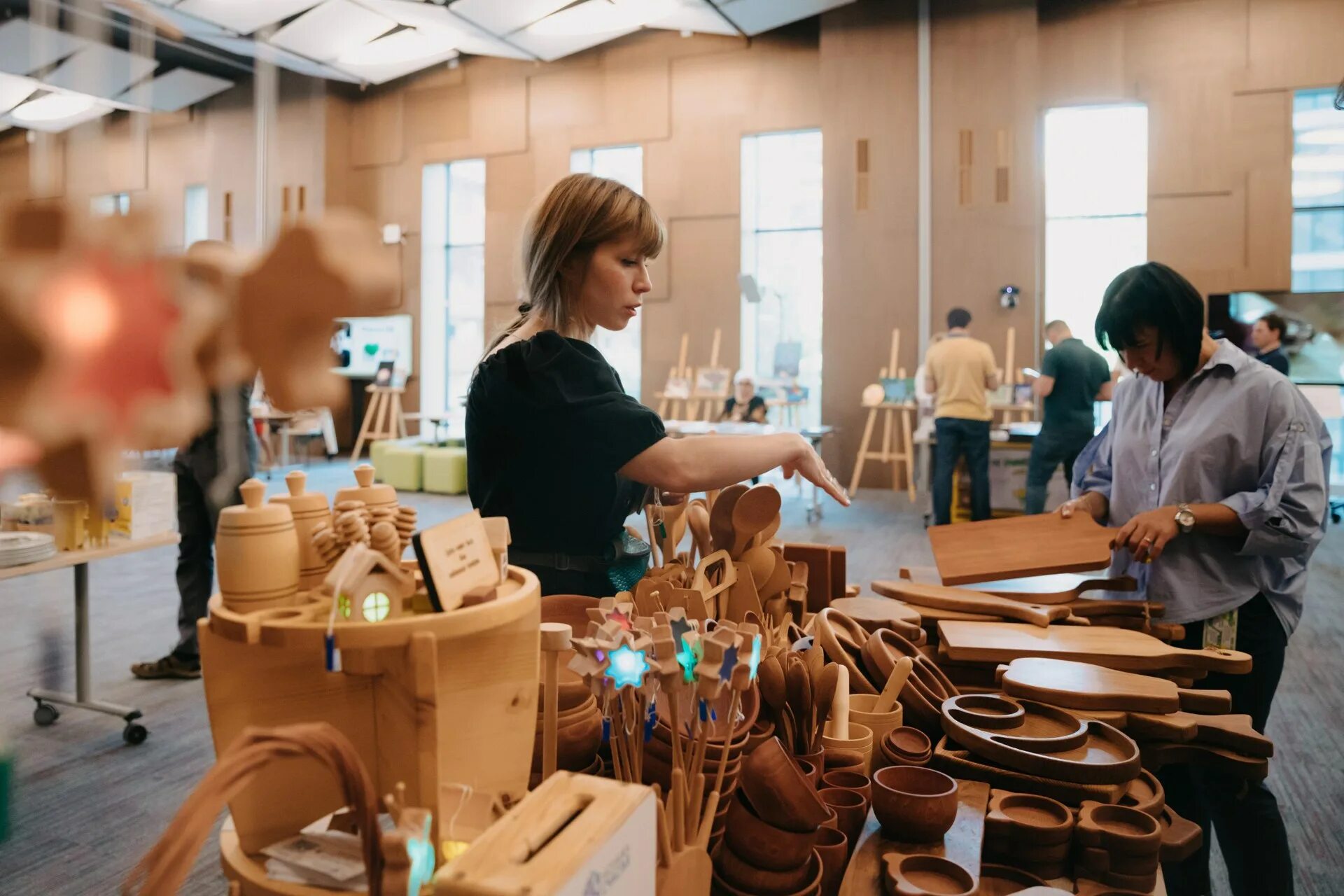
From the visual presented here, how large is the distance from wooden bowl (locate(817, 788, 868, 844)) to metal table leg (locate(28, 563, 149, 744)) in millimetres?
2696

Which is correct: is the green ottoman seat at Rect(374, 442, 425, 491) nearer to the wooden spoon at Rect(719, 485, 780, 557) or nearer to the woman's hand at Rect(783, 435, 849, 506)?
the wooden spoon at Rect(719, 485, 780, 557)

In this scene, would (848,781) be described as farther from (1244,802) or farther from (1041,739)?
(1244,802)

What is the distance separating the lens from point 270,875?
65 cm

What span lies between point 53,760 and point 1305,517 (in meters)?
3.30

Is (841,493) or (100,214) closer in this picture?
(100,214)

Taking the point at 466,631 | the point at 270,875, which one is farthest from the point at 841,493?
the point at 270,875

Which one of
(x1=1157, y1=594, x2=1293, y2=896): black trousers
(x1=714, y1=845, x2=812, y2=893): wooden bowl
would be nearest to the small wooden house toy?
(x1=714, y1=845, x2=812, y2=893): wooden bowl

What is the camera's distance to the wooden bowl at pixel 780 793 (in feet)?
2.80

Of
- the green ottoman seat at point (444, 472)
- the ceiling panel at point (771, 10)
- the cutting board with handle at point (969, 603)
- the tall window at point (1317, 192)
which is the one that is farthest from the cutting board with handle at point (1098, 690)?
the ceiling panel at point (771, 10)

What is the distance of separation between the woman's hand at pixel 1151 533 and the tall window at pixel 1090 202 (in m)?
7.46

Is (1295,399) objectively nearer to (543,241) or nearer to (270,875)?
(543,241)

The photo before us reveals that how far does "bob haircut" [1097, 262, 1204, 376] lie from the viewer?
1.66 metres

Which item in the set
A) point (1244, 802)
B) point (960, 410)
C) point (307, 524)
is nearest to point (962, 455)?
point (960, 410)

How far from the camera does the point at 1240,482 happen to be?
5.51 ft
